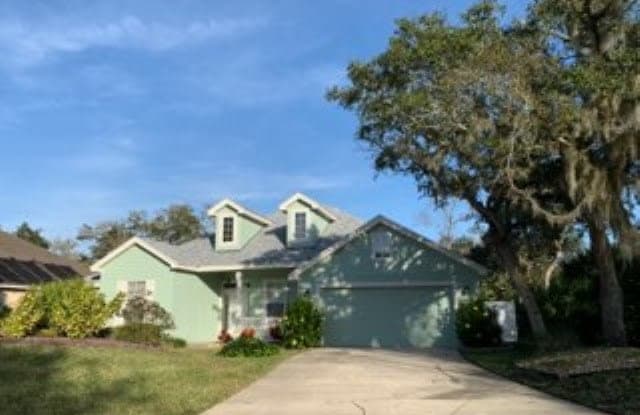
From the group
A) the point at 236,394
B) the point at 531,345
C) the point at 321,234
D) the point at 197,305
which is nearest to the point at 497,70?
the point at 531,345

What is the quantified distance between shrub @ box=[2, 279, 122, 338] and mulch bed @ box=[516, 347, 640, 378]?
1244 centimetres

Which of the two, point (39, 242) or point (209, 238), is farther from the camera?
point (39, 242)

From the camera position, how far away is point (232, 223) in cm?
3328

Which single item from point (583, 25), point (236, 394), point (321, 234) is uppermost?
point (583, 25)

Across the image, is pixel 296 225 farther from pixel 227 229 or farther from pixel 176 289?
pixel 176 289

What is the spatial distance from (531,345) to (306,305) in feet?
25.0

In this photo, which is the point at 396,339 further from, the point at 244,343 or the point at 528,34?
the point at 528,34

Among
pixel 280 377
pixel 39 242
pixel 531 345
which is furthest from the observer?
pixel 39 242

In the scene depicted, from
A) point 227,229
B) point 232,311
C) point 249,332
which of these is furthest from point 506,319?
point 227,229

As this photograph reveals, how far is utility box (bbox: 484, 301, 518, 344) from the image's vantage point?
25750 mm

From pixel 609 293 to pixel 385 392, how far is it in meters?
9.01

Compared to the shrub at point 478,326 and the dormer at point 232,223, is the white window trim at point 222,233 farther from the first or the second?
the shrub at point 478,326

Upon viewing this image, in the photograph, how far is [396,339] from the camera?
92.4ft

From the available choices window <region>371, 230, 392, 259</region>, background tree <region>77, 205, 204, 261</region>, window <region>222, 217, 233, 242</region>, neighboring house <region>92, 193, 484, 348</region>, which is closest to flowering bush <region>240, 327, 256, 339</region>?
neighboring house <region>92, 193, 484, 348</region>
